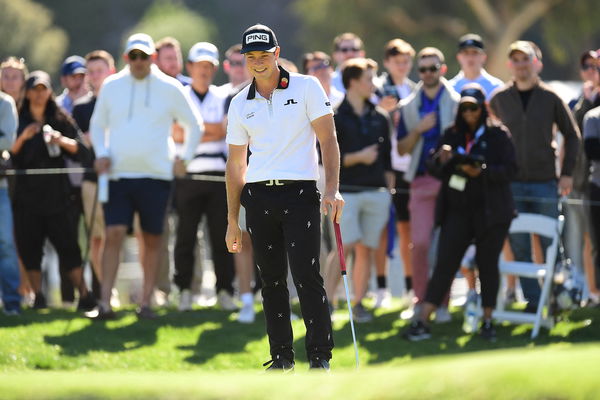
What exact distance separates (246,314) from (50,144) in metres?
2.30

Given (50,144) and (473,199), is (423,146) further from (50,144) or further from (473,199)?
(50,144)

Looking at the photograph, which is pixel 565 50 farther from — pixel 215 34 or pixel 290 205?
pixel 290 205

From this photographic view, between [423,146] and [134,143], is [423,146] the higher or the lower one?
the lower one

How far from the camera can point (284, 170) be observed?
8453mm

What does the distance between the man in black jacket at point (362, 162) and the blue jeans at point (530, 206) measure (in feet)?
3.83

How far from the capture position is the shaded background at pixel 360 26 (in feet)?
185

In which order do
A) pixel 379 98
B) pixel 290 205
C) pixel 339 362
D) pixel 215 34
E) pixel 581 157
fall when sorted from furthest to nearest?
1. pixel 215 34
2. pixel 379 98
3. pixel 581 157
4. pixel 339 362
5. pixel 290 205

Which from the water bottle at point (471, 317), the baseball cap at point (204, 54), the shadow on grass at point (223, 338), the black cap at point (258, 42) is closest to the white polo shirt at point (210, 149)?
the baseball cap at point (204, 54)

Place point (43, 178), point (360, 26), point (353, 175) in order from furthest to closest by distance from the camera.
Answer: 1. point (360, 26)
2. point (43, 178)
3. point (353, 175)

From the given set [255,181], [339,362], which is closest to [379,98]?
[339,362]

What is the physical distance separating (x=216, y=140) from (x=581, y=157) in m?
3.35

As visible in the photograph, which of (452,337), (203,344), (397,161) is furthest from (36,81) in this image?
(452,337)

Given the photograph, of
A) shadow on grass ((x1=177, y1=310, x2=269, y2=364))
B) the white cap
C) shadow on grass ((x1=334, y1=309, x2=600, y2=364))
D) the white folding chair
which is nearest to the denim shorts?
shadow on grass ((x1=177, y1=310, x2=269, y2=364))

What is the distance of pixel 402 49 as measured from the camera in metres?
13.7
